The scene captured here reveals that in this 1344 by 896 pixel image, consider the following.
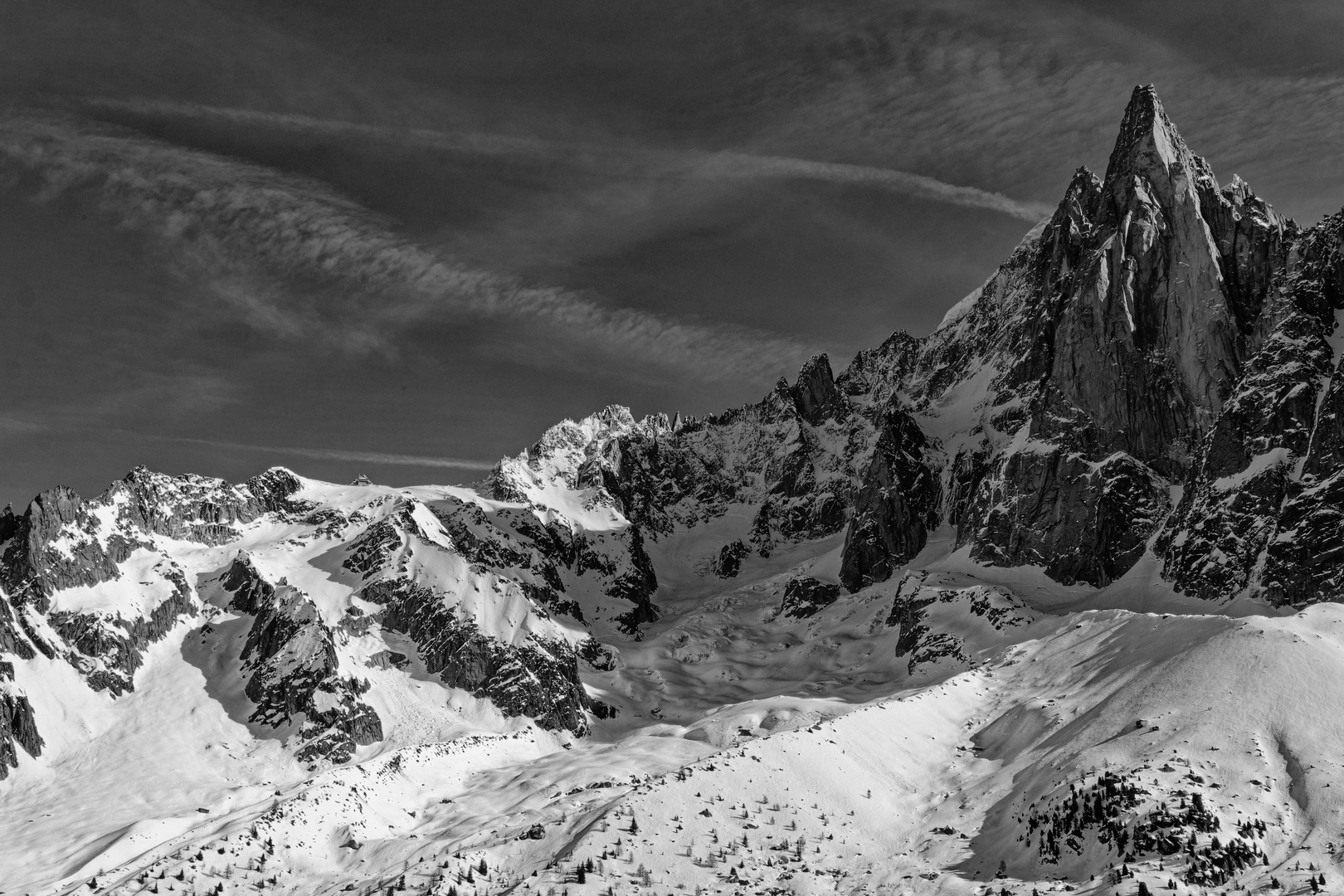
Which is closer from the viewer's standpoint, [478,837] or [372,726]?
[478,837]

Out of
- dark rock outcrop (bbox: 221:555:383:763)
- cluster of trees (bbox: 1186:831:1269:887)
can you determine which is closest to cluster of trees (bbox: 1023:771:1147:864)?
cluster of trees (bbox: 1186:831:1269:887)

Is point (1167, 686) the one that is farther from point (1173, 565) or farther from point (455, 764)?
point (1173, 565)

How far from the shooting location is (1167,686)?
256 feet

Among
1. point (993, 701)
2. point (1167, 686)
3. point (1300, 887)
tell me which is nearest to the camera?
point (1300, 887)

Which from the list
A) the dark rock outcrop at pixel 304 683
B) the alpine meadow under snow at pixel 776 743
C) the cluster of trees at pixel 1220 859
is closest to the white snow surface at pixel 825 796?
the alpine meadow under snow at pixel 776 743

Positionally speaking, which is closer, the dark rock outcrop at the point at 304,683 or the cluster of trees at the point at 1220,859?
the cluster of trees at the point at 1220,859

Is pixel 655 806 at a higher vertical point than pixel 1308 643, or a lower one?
higher

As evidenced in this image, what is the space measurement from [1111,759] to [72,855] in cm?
11776

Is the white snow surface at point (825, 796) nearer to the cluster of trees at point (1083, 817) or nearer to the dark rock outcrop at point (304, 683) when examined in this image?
the cluster of trees at point (1083, 817)

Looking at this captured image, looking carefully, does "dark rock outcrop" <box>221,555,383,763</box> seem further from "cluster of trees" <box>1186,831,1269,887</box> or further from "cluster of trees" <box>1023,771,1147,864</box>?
"cluster of trees" <box>1186,831,1269,887</box>

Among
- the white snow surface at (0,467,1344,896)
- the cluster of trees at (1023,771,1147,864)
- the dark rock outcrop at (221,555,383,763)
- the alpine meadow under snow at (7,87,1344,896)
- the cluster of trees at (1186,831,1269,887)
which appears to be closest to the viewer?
the cluster of trees at (1186,831,1269,887)

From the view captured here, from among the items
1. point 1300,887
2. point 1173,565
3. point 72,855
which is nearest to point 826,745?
point 1300,887

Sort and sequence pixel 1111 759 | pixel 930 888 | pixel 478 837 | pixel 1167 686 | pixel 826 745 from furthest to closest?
pixel 1167 686 < pixel 826 745 < pixel 478 837 < pixel 1111 759 < pixel 930 888

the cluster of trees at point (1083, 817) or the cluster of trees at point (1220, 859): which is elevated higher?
the cluster of trees at point (1083, 817)
